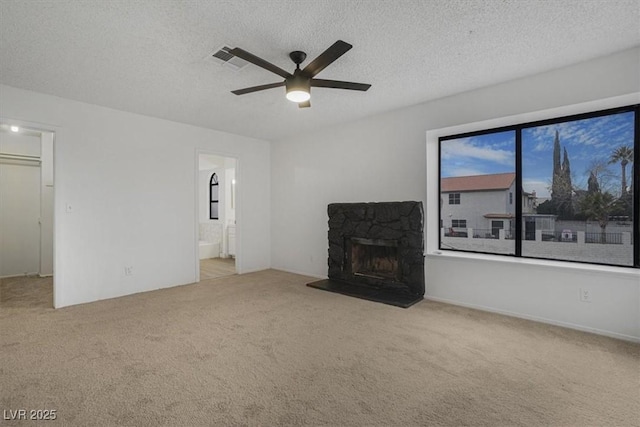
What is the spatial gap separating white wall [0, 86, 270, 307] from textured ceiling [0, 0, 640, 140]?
1.25 ft

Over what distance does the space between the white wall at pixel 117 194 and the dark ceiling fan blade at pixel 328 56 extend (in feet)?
10.3

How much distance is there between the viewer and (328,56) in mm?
2275

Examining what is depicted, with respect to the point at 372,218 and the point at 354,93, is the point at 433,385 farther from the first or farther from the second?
the point at 354,93

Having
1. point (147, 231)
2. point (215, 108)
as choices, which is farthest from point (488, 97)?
point (147, 231)

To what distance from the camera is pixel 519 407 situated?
1871 millimetres

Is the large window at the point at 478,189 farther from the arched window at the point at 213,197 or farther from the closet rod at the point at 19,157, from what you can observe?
the closet rod at the point at 19,157

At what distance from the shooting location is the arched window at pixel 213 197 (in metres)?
8.71

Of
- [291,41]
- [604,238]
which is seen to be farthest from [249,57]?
[604,238]

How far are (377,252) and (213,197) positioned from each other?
586 centimetres

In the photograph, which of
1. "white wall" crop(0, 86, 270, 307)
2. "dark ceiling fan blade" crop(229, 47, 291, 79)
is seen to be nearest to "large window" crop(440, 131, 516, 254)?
"dark ceiling fan blade" crop(229, 47, 291, 79)

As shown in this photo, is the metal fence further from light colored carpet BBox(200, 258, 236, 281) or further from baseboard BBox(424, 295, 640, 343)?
light colored carpet BBox(200, 258, 236, 281)

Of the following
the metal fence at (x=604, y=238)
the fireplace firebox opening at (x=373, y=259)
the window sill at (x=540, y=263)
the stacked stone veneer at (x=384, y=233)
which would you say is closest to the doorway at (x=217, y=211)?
the stacked stone veneer at (x=384, y=233)

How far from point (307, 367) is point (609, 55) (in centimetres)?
384

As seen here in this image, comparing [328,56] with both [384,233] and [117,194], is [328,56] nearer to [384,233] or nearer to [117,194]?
[384,233]
